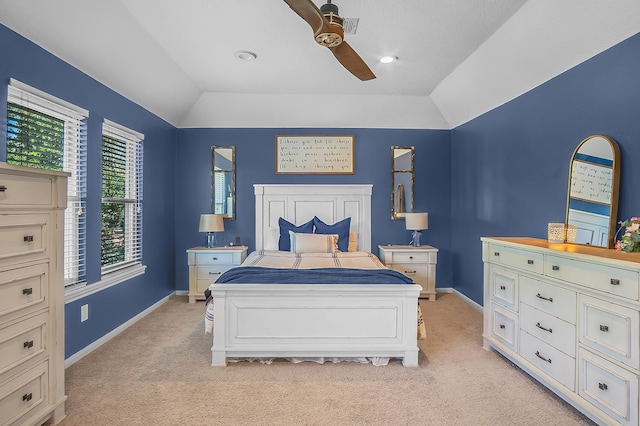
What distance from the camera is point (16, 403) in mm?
1674

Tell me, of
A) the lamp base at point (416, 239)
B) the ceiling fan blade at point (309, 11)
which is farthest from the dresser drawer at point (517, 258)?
the ceiling fan blade at point (309, 11)

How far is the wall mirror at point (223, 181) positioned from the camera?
16.1 ft

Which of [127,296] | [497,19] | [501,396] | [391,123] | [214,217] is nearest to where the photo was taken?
[501,396]

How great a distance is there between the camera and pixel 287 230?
4.64 metres

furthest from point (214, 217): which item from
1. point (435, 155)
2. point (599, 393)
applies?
point (599, 393)

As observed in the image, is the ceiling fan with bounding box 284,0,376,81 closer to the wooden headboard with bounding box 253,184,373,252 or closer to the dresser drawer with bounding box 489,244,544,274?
the dresser drawer with bounding box 489,244,544,274

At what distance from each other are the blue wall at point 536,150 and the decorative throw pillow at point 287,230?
212 centimetres

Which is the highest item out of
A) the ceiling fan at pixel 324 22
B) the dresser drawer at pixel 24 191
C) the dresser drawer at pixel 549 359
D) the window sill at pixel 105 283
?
the ceiling fan at pixel 324 22

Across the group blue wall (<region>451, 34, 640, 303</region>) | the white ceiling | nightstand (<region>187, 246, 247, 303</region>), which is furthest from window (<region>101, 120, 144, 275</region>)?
blue wall (<region>451, 34, 640, 303</region>)

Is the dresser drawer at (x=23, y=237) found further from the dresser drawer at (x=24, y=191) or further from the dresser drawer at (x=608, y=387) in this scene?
the dresser drawer at (x=608, y=387)

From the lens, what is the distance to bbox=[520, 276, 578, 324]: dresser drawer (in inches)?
81.7

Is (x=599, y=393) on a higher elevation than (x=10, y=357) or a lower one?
lower

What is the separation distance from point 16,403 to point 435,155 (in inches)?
195

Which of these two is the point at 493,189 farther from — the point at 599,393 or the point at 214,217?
the point at 214,217
